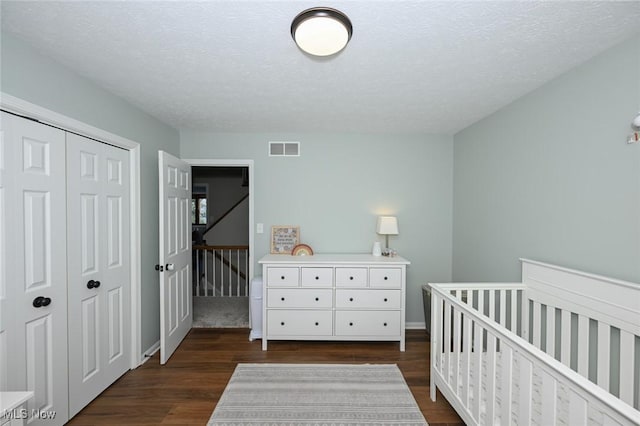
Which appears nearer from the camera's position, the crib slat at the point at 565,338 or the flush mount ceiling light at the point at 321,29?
the flush mount ceiling light at the point at 321,29

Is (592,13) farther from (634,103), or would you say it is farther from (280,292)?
(280,292)

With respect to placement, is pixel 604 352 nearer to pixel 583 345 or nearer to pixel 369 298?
pixel 583 345

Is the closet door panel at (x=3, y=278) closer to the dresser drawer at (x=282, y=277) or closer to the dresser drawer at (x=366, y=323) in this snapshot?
the dresser drawer at (x=282, y=277)

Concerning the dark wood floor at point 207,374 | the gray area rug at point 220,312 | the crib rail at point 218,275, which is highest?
the crib rail at point 218,275

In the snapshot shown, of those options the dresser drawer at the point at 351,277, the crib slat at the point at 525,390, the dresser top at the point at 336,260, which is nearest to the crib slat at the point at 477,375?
the crib slat at the point at 525,390

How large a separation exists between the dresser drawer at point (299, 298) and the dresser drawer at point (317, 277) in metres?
0.05

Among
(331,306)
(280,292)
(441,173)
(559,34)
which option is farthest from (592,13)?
(280,292)

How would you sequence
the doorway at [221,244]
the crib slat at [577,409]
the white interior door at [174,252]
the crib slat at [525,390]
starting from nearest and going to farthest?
the crib slat at [577,409]
the crib slat at [525,390]
the white interior door at [174,252]
the doorway at [221,244]

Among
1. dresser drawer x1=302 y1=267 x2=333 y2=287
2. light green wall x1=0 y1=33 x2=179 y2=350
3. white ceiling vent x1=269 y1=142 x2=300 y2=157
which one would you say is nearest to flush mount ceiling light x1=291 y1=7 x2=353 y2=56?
light green wall x1=0 y1=33 x2=179 y2=350

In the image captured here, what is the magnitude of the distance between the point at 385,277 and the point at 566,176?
1.70 m

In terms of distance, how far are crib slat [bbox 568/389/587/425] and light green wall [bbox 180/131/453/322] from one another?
246 cm

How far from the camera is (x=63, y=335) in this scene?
70.6 inches

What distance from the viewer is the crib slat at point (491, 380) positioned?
1365 millimetres

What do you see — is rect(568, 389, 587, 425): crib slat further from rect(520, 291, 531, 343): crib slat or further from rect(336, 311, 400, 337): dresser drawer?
rect(336, 311, 400, 337): dresser drawer
